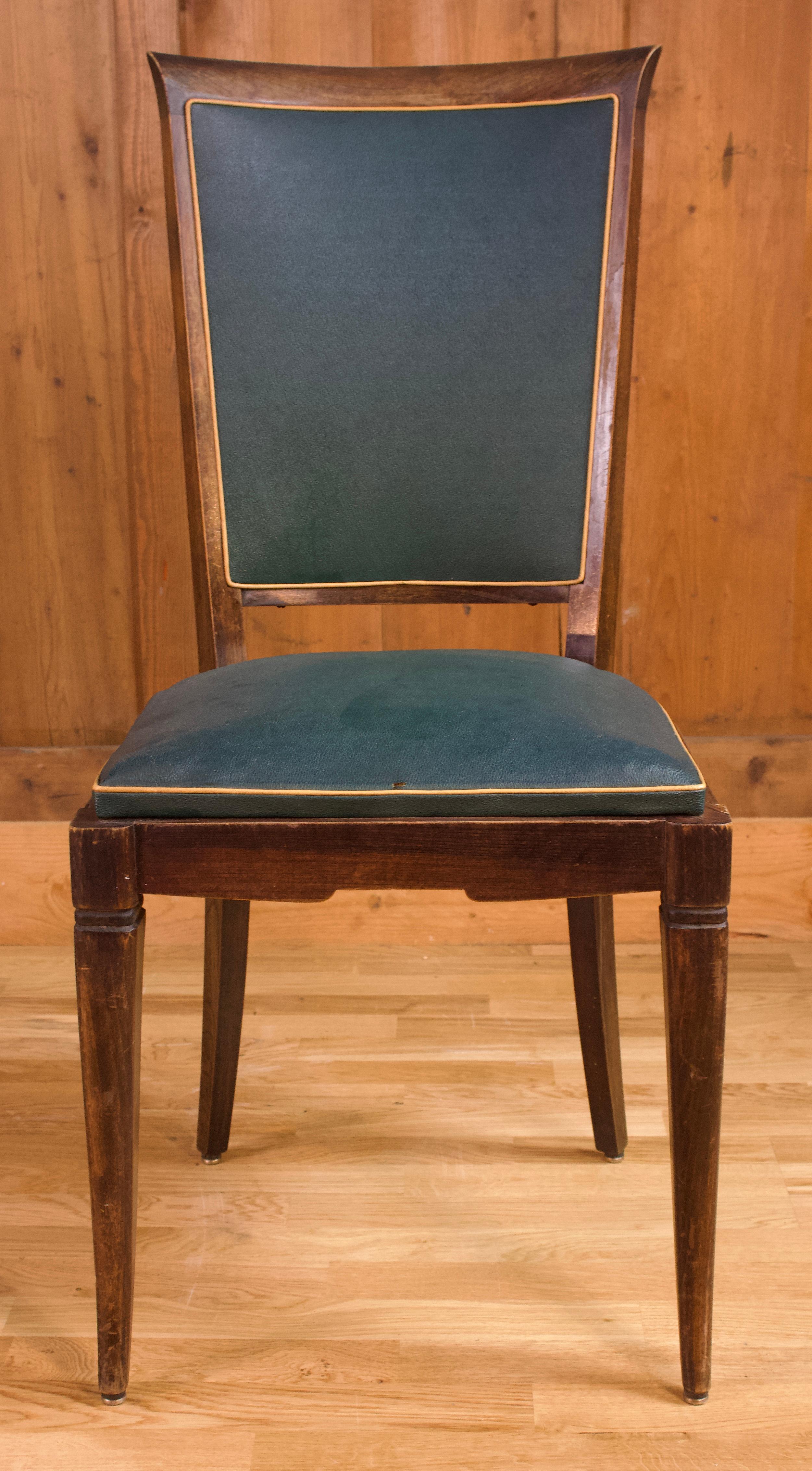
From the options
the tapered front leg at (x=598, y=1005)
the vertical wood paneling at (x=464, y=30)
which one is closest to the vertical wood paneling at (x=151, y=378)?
the vertical wood paneling at (x=464, y=30)

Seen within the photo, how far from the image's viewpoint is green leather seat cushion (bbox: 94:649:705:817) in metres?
0.84

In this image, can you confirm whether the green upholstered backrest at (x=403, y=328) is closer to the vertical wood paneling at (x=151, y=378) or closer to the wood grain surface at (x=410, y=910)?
the vertical wood paneling at (x=151, y=378)

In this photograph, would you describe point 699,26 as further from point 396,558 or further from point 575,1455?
point 575,1455

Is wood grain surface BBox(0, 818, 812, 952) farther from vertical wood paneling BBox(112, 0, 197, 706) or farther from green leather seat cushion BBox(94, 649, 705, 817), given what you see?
green leather seat cushion BBox(94, 649, 705, 817)

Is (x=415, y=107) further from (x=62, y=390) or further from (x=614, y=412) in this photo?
(x=62, y=390)

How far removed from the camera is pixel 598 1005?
1165mm

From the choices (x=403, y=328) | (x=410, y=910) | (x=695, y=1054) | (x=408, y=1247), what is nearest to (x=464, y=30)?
(x=403, y=328)

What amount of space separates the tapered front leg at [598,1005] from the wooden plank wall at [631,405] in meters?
0.62

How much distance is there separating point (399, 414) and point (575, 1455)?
34.9 inches

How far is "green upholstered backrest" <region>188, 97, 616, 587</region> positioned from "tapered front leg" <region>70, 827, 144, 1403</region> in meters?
0.41

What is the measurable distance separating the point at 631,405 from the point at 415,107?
607mm

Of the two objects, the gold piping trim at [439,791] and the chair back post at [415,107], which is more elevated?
the chair back post at [415,107]

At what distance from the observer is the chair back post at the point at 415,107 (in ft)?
3.74

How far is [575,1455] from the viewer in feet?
2.89
